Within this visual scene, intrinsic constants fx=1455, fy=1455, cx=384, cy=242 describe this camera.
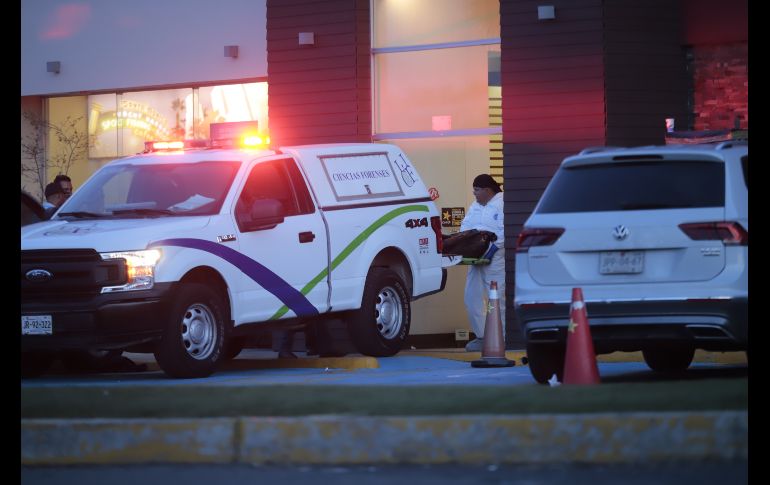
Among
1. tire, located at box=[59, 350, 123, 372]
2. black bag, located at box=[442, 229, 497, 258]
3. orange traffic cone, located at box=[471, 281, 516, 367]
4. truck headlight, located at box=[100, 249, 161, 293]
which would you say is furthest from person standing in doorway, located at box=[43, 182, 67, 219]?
orange traffic cone, located at box=[471, 281, 516, 367]

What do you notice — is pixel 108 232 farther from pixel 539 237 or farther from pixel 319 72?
pixel 319 72

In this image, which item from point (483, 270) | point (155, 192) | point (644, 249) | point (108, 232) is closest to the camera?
point (644, 249)

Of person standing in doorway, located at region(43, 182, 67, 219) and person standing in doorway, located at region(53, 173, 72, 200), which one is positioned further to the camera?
person standing in doorway, located at region(53, 173, 72, 200)

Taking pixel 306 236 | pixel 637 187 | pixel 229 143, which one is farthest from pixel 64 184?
pixel 637 187

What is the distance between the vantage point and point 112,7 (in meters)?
21.7

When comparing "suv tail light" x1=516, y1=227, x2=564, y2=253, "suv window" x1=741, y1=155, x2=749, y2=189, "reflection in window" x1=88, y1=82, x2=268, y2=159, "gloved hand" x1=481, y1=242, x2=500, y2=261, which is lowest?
"gloved hand" x1=481, y1=242, x2=500, y2=261

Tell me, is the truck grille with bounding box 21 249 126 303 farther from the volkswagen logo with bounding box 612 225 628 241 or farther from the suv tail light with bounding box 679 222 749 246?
the suv tail light with bounding box 679 222 749 246

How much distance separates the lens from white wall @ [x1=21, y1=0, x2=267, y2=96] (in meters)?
20.5

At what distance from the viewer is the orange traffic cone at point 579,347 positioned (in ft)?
32.7

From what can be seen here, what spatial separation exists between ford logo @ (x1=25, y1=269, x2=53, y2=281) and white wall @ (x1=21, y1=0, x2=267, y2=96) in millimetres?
8222

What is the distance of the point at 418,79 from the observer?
19375 mm

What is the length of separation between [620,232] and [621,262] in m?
0.21
